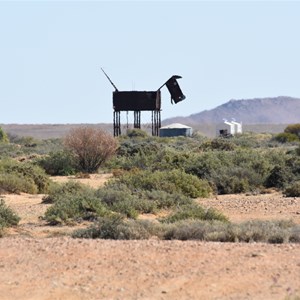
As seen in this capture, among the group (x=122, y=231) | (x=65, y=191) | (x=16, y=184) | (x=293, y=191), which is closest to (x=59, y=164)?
(x=16, y=184)

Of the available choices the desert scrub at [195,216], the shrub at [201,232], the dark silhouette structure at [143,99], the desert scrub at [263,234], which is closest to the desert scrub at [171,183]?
the desert scrub at [195,216]

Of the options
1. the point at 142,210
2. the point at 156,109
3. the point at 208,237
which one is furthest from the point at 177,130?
the point at 208,237

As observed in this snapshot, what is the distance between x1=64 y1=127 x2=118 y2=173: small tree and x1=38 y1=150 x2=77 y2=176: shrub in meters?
0.37

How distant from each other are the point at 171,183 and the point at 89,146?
49.8ft

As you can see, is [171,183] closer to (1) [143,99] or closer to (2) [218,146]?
(2) [218,146]

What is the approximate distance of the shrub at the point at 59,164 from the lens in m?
43.8

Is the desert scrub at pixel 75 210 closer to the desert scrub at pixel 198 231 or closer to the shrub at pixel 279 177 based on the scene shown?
the desert scrub at pixel 198 231

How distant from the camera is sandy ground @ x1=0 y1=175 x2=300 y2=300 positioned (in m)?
12.5

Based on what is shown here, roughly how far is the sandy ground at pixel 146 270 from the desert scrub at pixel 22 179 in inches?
598

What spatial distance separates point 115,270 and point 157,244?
1546mm

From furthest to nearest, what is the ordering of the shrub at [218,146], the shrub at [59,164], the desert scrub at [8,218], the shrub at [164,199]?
the shrub at [218,146], the shrub at [59,164], the shrub at [164,199], the desert scrub at [8,218]

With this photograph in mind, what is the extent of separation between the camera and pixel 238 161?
124ft

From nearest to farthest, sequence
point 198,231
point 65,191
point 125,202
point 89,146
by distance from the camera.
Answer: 1. point 198,231
2. point 125,202
3. point 65,191
4. point 89,146

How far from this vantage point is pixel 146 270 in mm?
13438
